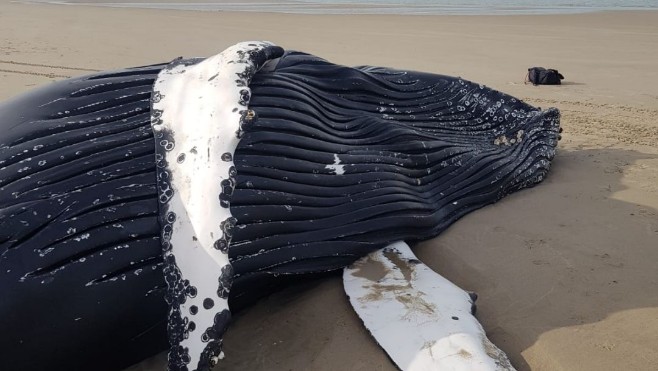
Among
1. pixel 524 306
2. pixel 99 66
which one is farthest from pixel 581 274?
pixel 99 66

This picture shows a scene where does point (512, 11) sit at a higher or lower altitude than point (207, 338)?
lower

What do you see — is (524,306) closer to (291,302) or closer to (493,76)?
(291,302)

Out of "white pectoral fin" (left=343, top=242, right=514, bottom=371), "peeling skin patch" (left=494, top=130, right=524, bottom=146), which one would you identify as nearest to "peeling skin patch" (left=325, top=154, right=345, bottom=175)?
"white pectoral fin" (left=343, top=242, right=514, bottom=371)

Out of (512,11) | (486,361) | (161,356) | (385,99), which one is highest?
(385,99)

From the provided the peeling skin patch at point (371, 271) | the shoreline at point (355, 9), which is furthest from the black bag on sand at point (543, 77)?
the shoreline at point (355, 9)

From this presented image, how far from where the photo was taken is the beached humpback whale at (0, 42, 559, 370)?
2980mm

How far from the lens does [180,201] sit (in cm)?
321

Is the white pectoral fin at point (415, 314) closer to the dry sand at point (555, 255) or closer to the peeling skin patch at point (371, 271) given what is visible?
the peeling skin patch at point (371, 271)

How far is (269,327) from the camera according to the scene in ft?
11.9

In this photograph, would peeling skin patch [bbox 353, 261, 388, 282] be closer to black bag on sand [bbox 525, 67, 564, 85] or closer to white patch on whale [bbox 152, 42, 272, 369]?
white patch on whale [bbox 152, 42, 272, 369]

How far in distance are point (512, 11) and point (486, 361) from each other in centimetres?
2457

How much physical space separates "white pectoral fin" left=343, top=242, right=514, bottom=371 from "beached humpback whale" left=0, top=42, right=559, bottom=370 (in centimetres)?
18

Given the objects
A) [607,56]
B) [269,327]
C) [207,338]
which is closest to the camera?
[207,338]

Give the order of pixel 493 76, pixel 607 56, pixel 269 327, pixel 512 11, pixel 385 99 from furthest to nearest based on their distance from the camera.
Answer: pixel 512 11 < pixel 607 56 < pixel 493 76 < pixel 385 99 < pixel 269 327
